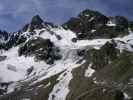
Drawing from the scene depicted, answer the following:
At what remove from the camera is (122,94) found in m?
194

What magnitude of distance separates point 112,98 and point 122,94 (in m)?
6.84

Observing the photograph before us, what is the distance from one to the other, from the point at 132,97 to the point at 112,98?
505 inches

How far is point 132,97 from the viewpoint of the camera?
622 feet

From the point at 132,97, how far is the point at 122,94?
6526mm

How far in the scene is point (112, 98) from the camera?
649 feet
